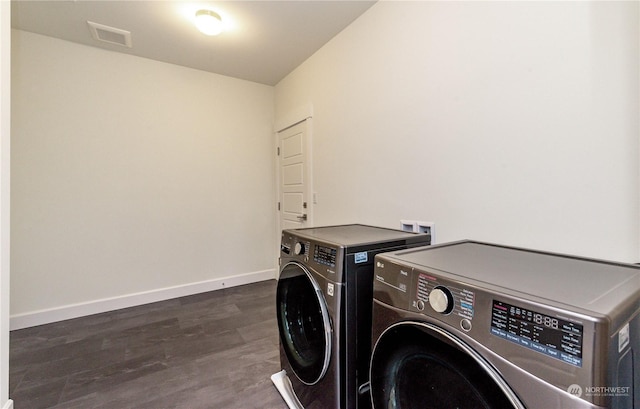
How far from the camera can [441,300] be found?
0.73 meters

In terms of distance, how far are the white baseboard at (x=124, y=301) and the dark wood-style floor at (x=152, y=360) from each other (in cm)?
8

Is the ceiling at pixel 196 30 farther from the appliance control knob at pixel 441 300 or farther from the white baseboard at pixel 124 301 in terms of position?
the white baseboard at pixel 124 301

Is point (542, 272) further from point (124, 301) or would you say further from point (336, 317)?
point (124, 301)

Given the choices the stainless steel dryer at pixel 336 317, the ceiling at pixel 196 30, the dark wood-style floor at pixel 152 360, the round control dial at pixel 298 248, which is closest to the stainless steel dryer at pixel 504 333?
the stainless steel dryer at pixel 336 317

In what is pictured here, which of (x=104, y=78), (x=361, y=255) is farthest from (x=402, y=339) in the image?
(x=104, y=78)

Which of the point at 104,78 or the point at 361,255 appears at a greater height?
the point at 104,78

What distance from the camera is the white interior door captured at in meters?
3.03

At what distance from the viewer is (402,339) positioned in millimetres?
848

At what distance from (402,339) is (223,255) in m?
3.02

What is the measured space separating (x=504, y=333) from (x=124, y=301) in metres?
3.44

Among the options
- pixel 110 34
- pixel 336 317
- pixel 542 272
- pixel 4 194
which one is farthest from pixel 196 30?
pixel 542 272

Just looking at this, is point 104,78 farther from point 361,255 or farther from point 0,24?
point 361,255

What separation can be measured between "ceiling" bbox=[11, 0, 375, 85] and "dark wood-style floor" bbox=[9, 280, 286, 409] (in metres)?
2.60

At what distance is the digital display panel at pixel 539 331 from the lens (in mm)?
519
